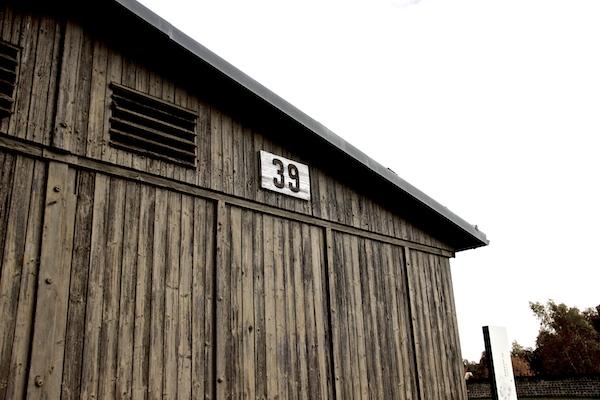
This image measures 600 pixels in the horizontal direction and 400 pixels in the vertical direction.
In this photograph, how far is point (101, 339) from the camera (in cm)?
481

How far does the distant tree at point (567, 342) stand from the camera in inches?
→ 2025

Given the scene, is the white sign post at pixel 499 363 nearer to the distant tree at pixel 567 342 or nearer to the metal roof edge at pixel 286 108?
the metal roof edge at pixel 286 108

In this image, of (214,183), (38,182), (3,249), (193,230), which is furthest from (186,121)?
(3,249)

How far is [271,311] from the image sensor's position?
634cm

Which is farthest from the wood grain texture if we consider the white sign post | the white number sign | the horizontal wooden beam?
the white sign post

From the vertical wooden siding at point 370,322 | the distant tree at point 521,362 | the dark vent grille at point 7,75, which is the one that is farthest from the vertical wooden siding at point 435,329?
the distant tree at point 521,362

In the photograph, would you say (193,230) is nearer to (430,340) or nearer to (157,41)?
(157,41)

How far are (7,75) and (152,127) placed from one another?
148 centimetres

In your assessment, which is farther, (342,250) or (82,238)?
(342,250)

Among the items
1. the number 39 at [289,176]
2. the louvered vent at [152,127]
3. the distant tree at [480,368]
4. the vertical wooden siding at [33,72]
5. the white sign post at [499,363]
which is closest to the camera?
the vertical wooden siding at [33,72]

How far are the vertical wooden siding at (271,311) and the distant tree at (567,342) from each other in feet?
170

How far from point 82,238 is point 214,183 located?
1.70m

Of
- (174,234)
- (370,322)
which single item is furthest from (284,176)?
(370,322)

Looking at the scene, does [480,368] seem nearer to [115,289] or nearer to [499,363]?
[499,363]
